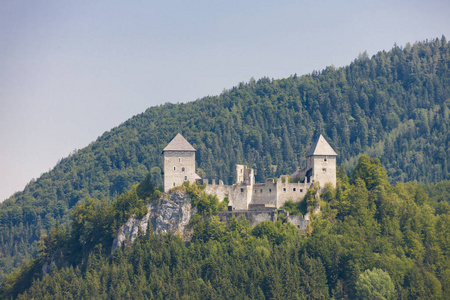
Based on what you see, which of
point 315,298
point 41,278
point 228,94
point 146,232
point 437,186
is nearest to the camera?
point 315,298

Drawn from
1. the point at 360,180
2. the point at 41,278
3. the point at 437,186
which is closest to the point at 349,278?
the point at 360,180

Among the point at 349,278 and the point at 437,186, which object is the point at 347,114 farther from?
the point at 349,278

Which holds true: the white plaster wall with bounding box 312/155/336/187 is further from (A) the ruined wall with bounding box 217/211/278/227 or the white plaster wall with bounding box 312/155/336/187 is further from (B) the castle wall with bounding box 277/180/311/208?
(A) the ruined wall with bounding box 217/211/278/227

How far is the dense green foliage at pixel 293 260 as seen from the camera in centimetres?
8038

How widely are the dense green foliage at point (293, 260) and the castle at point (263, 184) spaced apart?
2.05 m

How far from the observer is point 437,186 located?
13300 centimetres

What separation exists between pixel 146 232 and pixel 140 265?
4041 mm

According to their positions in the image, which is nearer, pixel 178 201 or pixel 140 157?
pixel 178 201

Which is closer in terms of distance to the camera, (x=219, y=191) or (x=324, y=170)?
(x=324, y=170)

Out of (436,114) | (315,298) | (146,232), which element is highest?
(436,114)

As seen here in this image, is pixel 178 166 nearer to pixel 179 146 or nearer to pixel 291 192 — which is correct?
pixel 179 146

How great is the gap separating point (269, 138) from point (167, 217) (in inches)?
3758

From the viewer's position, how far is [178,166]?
3398 inches

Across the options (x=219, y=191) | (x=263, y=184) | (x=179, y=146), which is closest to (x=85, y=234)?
(x=179, y=146)
